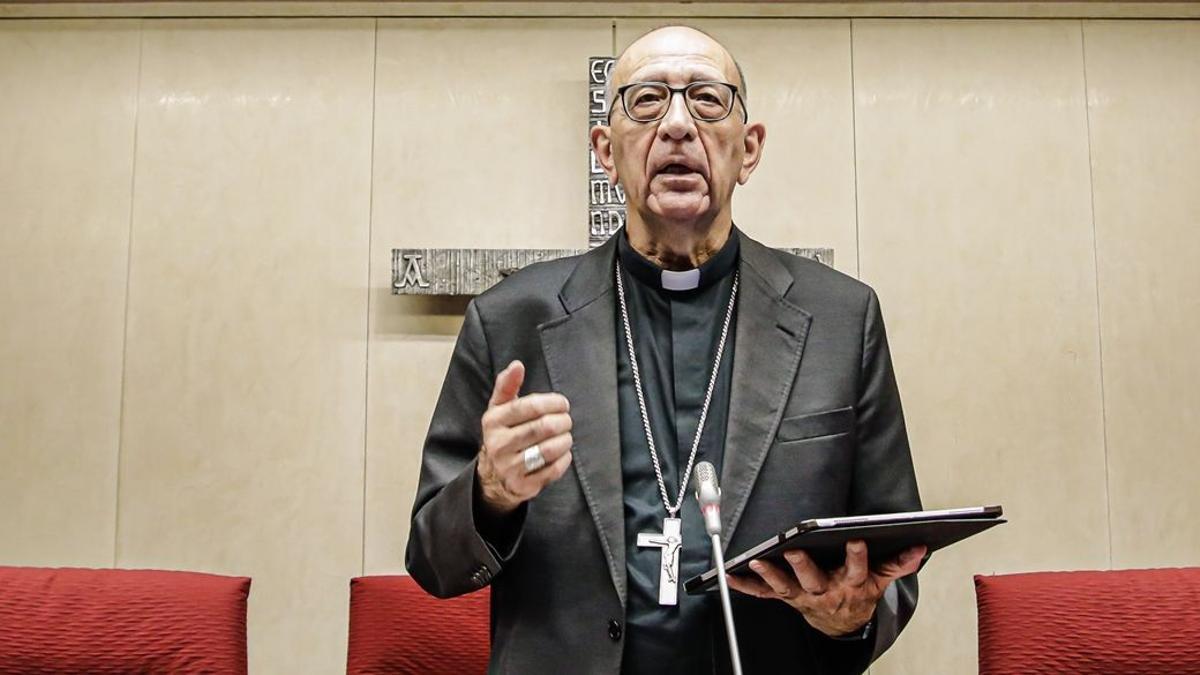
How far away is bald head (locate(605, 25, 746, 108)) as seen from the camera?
5.33ft

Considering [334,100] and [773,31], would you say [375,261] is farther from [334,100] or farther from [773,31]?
[773,31]

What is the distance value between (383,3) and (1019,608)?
8.57ft

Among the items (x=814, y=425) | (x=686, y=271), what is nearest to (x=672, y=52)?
(x=686, y=271)

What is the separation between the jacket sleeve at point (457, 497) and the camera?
4.35ft

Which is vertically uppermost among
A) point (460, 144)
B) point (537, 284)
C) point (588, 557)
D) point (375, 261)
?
point (460, 144)

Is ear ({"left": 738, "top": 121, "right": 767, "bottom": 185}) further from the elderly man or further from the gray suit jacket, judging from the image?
the gray suit jacket

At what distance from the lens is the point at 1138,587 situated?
2.37 metres

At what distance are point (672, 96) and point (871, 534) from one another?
801 millimetres

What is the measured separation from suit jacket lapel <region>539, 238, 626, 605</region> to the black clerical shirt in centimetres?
6

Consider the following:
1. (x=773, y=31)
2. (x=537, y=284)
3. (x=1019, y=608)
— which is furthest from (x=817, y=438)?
(x=773, y=31)

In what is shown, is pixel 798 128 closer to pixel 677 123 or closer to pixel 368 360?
pixel 368 360

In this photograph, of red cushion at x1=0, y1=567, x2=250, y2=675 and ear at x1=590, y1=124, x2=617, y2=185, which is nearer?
ear at x1=590, y1=124, x2=617, y2=185

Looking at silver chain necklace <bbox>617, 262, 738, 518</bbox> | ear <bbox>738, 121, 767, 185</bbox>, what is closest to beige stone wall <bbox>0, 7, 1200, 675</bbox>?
ear <bbox>738, 121, 767, 185</bbox>

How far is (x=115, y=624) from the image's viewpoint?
7.41 feet
